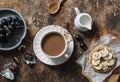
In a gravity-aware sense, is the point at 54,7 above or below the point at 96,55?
above

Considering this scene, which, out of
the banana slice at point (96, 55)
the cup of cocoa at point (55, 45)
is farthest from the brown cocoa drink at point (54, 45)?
the banana slice at point (96, 55)

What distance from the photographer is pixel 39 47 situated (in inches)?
79.7

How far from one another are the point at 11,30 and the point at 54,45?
0.55 ft

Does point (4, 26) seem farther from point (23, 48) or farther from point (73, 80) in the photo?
point (73, 80)

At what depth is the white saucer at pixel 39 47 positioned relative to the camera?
201 cm

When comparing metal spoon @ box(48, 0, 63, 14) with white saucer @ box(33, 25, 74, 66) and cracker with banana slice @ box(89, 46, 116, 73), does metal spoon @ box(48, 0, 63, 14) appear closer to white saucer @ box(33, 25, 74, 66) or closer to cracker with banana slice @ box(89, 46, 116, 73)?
white saucer @ box(33, 25, 74, 66)

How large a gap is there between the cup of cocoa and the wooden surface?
2.0 inches

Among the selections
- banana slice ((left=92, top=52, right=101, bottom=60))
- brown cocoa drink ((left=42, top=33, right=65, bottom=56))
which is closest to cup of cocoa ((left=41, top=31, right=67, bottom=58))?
brown cocoa drink ((left=42, top=33, right=65, bottom=56))

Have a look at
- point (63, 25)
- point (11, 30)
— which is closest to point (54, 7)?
point (63, 25)

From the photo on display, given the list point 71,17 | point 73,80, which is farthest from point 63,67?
point 71,17

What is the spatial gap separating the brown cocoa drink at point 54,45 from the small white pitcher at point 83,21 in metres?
0.08

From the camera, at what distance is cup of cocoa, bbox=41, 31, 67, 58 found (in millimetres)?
2002

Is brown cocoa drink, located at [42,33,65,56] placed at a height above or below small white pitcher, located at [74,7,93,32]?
below

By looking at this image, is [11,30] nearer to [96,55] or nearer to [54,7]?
[54,7]
